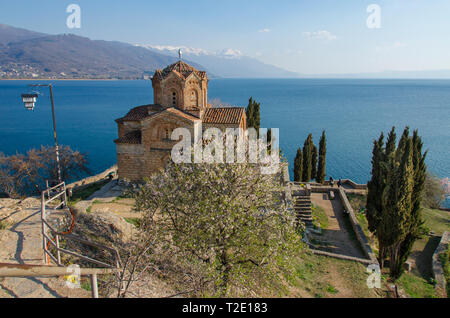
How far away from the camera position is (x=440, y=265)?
55.9 feet

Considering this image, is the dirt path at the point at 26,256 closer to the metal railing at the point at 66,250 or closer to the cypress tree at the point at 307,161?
the metal railing at the point at 66,250

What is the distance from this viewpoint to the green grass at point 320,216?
18972 millimetres

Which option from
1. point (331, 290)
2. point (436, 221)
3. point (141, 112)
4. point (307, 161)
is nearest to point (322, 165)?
point (307, 161)

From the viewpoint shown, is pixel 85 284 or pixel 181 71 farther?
pixel 181 71

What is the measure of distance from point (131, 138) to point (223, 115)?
700 cm

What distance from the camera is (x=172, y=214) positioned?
9.62 meters

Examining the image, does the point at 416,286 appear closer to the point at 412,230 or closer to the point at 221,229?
the point at 412,230

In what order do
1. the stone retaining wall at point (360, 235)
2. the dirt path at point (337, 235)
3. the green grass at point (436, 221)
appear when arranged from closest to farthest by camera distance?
the stone retaining wall at point (360, 235)
the dirt path at point (337, 235)
the green grass at point (436, 221)

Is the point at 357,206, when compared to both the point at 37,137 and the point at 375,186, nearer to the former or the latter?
the point at 375,186

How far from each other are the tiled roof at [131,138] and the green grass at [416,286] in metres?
17.9

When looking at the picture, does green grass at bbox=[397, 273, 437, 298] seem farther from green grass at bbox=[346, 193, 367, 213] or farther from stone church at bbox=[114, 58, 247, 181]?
stone church at bbox=[114, 58, 247, 181]

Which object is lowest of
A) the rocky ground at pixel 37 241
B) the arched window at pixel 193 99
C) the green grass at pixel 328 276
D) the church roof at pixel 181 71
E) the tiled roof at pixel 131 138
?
the green grass at pixel 328 276

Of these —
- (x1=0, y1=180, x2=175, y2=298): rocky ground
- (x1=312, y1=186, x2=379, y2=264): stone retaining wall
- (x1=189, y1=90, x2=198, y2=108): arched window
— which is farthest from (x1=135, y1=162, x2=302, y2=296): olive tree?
(x1=189, y1=90, x2=198, y2=108): arched window

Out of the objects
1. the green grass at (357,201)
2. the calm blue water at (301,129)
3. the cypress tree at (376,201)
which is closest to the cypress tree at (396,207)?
the cypress tree at (376,201)
